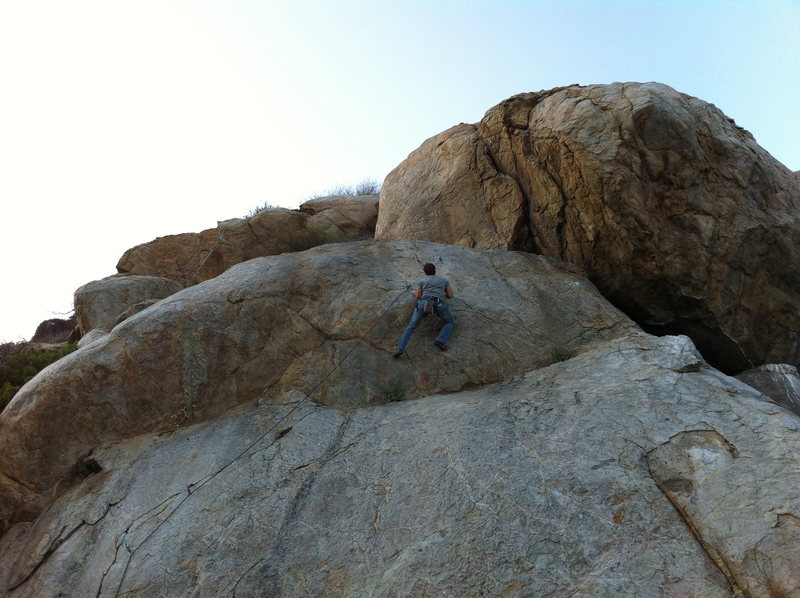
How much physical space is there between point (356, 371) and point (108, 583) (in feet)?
14.4

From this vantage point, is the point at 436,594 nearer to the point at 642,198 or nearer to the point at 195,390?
the point at 195,390

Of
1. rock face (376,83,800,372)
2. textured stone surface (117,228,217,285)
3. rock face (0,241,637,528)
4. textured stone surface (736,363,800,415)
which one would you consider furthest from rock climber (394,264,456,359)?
textured stone surface (117,228,217,285)

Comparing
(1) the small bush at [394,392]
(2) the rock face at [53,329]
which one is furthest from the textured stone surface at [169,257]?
(1) the small bush at [394,392]

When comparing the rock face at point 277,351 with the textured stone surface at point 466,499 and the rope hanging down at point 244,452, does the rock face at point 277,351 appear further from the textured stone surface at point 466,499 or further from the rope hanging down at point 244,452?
the textured stone surface at point 466,499

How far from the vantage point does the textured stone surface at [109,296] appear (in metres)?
17.0

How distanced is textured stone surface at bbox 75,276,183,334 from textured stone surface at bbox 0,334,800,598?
30.8 ft

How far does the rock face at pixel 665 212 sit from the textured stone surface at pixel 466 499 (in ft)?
11.1

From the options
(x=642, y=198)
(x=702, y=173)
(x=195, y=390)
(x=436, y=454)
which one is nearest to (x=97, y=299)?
(x=195, y=390)

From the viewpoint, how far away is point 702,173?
11328 mm

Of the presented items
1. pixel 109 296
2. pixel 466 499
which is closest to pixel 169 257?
pixel 109 296

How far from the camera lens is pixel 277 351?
389 inches

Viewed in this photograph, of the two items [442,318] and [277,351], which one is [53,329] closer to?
[277,351]

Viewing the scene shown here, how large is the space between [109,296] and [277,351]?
9942 millimetres

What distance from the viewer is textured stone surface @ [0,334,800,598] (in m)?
5.62
